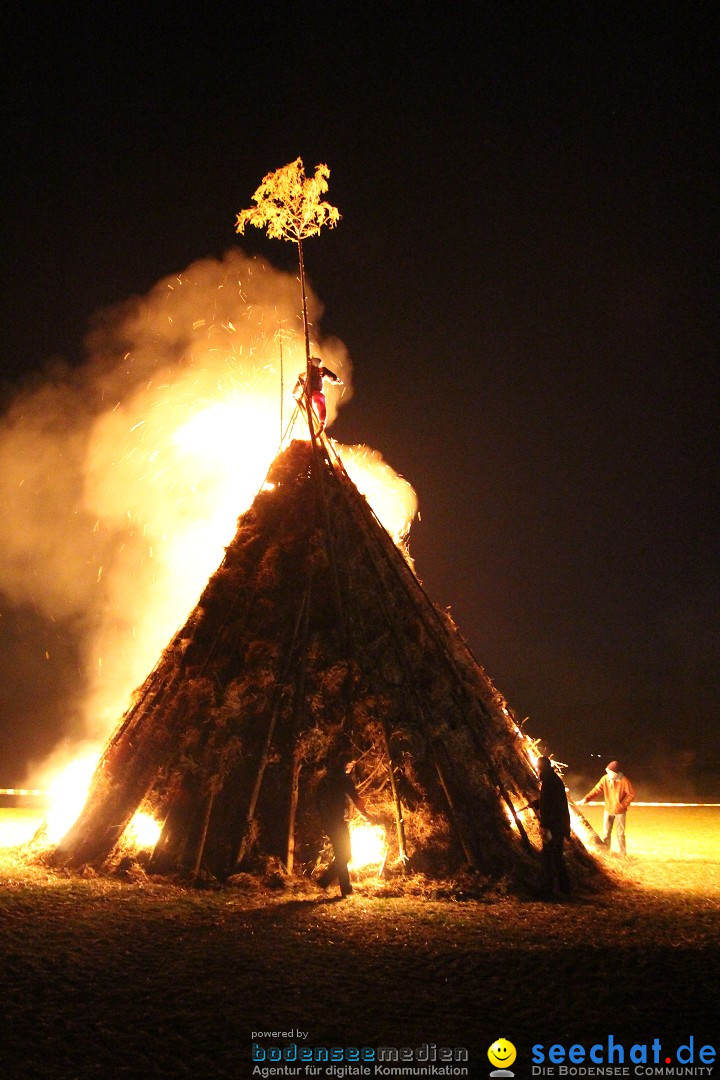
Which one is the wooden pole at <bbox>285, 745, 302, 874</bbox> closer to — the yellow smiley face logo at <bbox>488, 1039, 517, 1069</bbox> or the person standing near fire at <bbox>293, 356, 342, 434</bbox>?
the yellow smiley face logo at <bbox>488, 1039, 517, 1069</bbox>

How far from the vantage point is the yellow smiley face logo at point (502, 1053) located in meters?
4.80


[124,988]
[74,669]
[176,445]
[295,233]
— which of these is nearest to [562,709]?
[74,669]

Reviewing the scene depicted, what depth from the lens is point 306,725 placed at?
406 inches

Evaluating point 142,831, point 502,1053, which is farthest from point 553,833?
point 142,831

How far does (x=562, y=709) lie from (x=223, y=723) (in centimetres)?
3492

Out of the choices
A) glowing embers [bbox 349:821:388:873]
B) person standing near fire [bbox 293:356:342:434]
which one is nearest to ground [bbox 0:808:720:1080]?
glowing embers [bbox 349:821:388:873]

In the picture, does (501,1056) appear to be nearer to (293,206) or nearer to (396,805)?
(396,805)

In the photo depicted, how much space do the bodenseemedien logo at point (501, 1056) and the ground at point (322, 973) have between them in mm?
54

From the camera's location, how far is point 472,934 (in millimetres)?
7520

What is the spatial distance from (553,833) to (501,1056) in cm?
496

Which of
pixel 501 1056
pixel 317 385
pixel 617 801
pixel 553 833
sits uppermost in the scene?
pixel 317 385

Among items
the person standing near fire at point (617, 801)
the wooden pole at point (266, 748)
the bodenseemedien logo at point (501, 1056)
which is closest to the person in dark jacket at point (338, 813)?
the wooden pole at point (266, 748)

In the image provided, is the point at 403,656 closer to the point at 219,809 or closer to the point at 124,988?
the point at 219,809

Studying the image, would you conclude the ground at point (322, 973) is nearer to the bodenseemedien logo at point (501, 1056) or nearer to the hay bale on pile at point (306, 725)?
the bodenseemedien logo at point (501, 1056)
